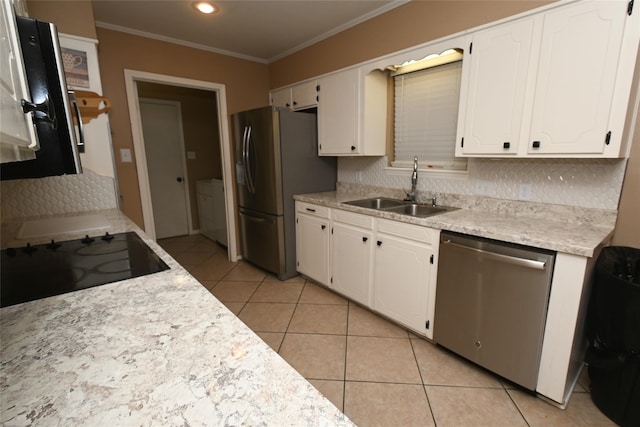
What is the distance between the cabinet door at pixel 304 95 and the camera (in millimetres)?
3057

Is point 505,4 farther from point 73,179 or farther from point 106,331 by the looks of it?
point 73,179

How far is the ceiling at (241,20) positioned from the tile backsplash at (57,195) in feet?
4.91

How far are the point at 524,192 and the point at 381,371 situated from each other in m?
1.51

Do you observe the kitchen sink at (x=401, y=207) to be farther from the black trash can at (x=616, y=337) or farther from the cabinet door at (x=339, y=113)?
the black trash can at (x=616, y=337)

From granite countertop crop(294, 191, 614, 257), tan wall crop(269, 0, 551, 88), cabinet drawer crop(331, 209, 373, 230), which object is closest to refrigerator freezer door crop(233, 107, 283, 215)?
cabinet drawer crop(331, 209, 373, 230)

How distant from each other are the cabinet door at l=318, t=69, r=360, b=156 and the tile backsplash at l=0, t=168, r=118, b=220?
1895 mm

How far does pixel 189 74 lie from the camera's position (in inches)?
126

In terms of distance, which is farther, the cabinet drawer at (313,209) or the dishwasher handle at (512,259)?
the cabinet drawer at (313,209)

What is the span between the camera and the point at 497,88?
1.78 meters

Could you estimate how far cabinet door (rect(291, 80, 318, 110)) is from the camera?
3.06 m

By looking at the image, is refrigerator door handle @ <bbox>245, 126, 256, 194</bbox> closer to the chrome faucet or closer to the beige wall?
the beige wall

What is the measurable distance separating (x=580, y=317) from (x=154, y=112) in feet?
17.5

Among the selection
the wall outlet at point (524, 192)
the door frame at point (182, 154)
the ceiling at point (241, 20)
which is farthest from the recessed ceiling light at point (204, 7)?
the wall outlet at point (524, 192)

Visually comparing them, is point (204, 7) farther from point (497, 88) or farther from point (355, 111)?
point (497, 88)
